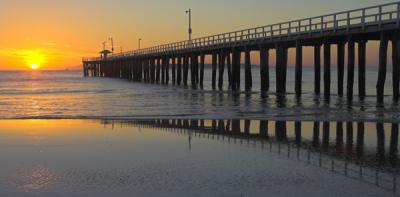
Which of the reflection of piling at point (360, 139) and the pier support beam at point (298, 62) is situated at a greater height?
the pier support beam at point (298, 62)

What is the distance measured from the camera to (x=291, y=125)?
1544 centimetres

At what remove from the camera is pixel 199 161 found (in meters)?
9.55

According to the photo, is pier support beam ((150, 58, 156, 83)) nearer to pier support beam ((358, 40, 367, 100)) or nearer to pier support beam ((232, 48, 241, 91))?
pier support beam ((232, 48, 241, 91))

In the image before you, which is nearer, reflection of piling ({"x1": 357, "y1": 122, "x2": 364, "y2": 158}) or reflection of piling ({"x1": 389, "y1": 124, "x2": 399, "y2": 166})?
reflection of piling ({"x1": 389, "y1": 124, "x2": 399, "y2": 166})

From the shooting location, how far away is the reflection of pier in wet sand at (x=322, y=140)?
880 cm

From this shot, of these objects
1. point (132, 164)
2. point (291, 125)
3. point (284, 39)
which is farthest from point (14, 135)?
point (284, 39)

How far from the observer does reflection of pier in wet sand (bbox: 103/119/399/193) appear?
8.80 meters

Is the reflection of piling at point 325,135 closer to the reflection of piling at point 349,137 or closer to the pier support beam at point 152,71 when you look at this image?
the reflection of piling at point 349,137

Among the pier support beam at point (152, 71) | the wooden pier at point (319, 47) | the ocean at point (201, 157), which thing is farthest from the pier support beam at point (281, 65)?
the pier support beam at point (152, 71)

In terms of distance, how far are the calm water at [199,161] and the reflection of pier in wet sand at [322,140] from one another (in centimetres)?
2

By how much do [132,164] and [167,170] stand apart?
0.82 m

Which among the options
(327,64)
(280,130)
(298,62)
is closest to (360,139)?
(280,130)

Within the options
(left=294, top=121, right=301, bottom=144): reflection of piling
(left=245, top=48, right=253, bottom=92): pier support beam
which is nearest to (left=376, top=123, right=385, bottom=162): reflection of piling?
(left=294, top=121, right=301, bottom=144): reflection of piling

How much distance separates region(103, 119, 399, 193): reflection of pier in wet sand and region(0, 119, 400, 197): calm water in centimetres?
2
